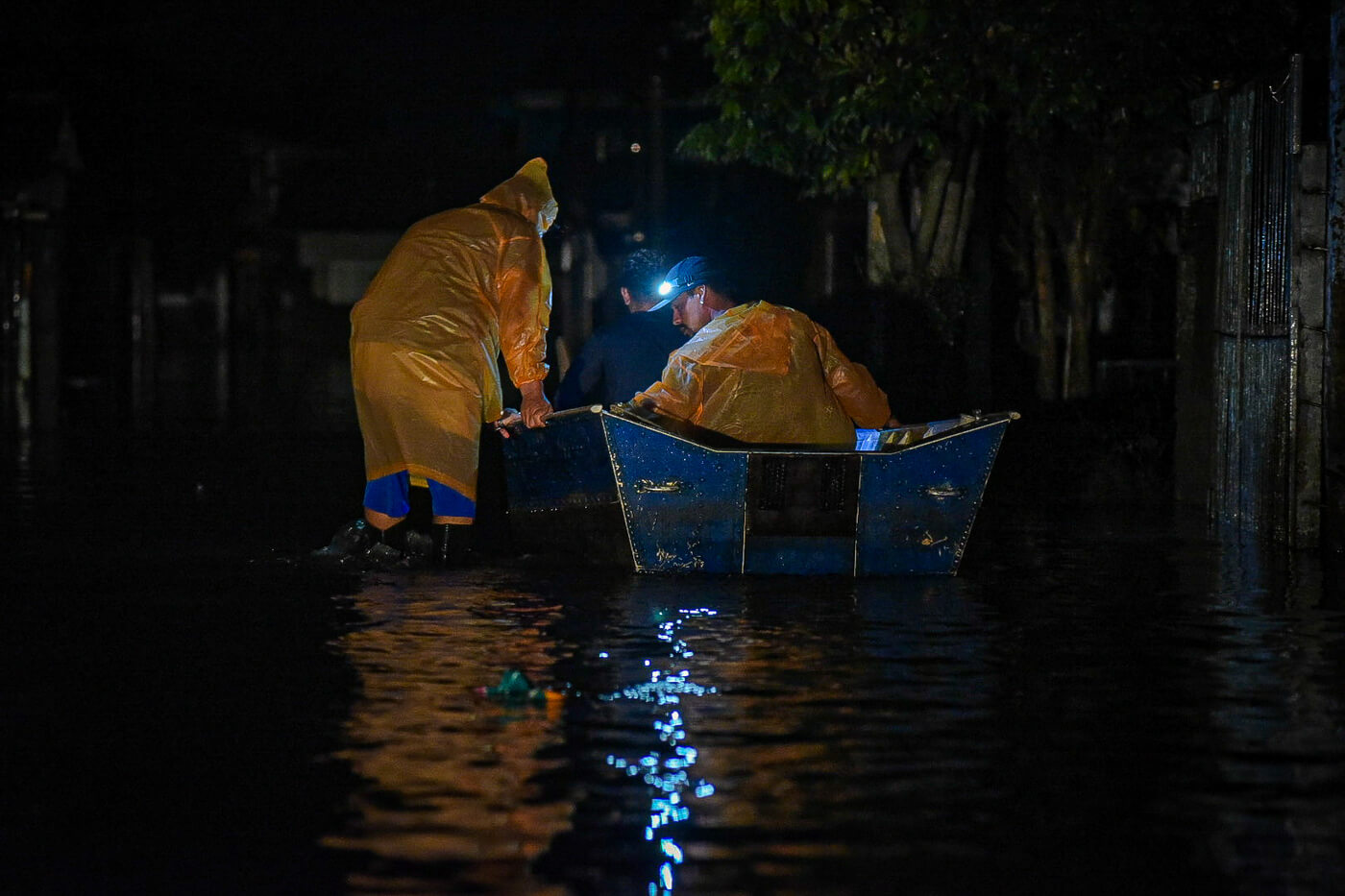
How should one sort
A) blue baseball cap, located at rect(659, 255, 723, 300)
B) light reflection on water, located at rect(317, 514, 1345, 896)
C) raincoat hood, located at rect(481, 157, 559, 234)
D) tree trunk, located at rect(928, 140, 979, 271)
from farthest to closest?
tree trunk, located at rect(928, 140, 979, 271) < blue baseball cap, located at rect(659, 255, 723, 300) < raincoat hood, located at rect(481, 157, 559, 234) < light reflection on water, located at rect(317, 514, 1345, 896)

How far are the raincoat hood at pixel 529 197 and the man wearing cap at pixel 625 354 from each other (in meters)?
0.92

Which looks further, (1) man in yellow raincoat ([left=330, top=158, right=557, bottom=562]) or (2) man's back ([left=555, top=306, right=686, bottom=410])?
(2) man's back ([left=555, top=306, right=686, bottom=410])

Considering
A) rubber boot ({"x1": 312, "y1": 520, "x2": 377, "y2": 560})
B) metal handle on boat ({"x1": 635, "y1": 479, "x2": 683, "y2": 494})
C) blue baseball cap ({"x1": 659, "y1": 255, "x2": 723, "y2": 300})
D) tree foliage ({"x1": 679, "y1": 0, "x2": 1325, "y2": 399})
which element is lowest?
rubber boot ({"x1": 312, "y1": 520, "x2": 377, "y2": 560})

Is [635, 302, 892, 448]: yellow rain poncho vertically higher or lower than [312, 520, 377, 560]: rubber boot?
higher

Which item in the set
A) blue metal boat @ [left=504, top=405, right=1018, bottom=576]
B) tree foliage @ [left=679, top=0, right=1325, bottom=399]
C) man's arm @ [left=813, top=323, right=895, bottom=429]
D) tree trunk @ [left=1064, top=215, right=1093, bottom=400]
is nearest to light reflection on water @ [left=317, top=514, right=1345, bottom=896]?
blue metal boat @ [left=504, top=405, right=1018, bottom=576]

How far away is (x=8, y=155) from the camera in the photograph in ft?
94.3

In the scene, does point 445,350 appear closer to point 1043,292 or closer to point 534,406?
point 534,406

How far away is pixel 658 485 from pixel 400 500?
1369 mm

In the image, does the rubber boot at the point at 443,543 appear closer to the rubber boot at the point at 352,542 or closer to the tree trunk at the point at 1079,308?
the rubber boot at the point at 352,542

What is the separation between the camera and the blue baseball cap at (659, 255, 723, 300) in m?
11.5

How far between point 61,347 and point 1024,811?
26.9 metres

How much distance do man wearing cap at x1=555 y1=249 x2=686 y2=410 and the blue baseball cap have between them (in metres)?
0.73

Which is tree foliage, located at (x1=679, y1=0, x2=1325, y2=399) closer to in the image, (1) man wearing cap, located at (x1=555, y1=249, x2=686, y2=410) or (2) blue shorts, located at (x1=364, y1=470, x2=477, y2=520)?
(1) man wearing cap, located at (x1=555, y1=249, x2=686, y2=410)

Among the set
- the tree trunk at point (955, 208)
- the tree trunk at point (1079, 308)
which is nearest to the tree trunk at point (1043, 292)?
the tree trunk at point (1079, 308)
